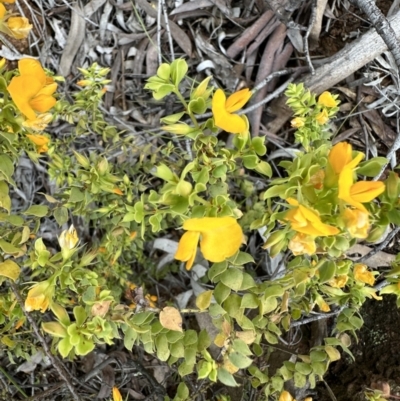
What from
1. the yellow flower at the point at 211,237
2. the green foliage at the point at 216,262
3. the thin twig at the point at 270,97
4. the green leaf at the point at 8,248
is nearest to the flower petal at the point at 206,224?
the yellow flower at the point at 211,237

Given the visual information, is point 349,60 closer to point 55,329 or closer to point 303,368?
point 303,368

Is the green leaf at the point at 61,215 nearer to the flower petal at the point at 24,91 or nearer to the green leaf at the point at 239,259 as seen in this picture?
the flower petal at the point at 24,91

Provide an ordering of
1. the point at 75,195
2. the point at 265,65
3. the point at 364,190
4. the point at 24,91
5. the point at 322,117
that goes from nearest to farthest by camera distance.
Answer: the point at 364,190 < the point at 24,91 < the point at 75,195 < the point at 322,117 < the point at 265,65

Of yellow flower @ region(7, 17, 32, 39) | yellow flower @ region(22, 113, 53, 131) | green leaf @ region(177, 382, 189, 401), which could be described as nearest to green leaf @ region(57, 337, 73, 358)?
green leaf @ region(177, 382, 189, 401)

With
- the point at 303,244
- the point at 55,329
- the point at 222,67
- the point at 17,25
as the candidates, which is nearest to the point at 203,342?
the point at 55,329

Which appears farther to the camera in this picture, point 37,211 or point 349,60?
point 349,60

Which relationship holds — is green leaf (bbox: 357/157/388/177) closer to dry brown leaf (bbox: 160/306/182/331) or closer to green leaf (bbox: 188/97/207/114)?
green leaf (bbox: 188/97/207/114)
